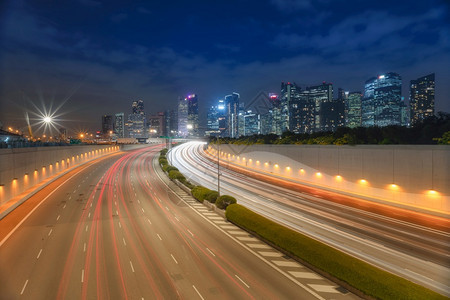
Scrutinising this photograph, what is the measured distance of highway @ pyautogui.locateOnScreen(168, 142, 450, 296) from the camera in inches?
614

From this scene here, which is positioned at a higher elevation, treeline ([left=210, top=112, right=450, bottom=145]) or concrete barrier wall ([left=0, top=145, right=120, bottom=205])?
treeline ([left=210, top=112, right=450, bottom=145])

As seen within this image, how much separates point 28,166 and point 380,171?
4864 cm

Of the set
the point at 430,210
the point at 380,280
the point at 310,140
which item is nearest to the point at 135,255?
the point at 380,280

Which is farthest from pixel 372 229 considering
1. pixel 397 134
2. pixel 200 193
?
pixel 200 193

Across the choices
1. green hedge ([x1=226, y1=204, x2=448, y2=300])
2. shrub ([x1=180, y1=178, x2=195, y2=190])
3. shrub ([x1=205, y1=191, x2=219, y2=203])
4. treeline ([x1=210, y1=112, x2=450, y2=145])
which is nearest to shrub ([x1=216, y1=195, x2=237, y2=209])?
shrub ([x1=205, y1=191, x2=219, y2=203])

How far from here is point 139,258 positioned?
17.2m

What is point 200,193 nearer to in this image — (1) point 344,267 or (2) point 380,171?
(1) point 344,267

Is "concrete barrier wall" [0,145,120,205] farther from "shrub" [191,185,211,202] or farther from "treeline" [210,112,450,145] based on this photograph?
"treeline" [210,112,450,145]

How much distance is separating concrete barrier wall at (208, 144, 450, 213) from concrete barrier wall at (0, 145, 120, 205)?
139 ft

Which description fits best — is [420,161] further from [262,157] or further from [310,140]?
[262,157]

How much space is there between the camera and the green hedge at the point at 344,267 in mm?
11562

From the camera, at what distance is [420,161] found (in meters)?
26.2

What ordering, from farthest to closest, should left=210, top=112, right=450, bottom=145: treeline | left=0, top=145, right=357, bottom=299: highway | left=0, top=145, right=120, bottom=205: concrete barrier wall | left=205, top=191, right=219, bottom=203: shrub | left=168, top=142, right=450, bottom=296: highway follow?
1. left=210, top=112, right=450, bottom=145: treeline
2. left=205, top=191, right=219, bottom=203: shrub
3. left=0, top=145, right=120, bottom=205: concrete barrier wall
4. left=168, top=142, right=450, bottom=296: highway
5. left=0, top=145, right=357, bottom=299: highway

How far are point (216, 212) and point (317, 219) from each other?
439 inches
